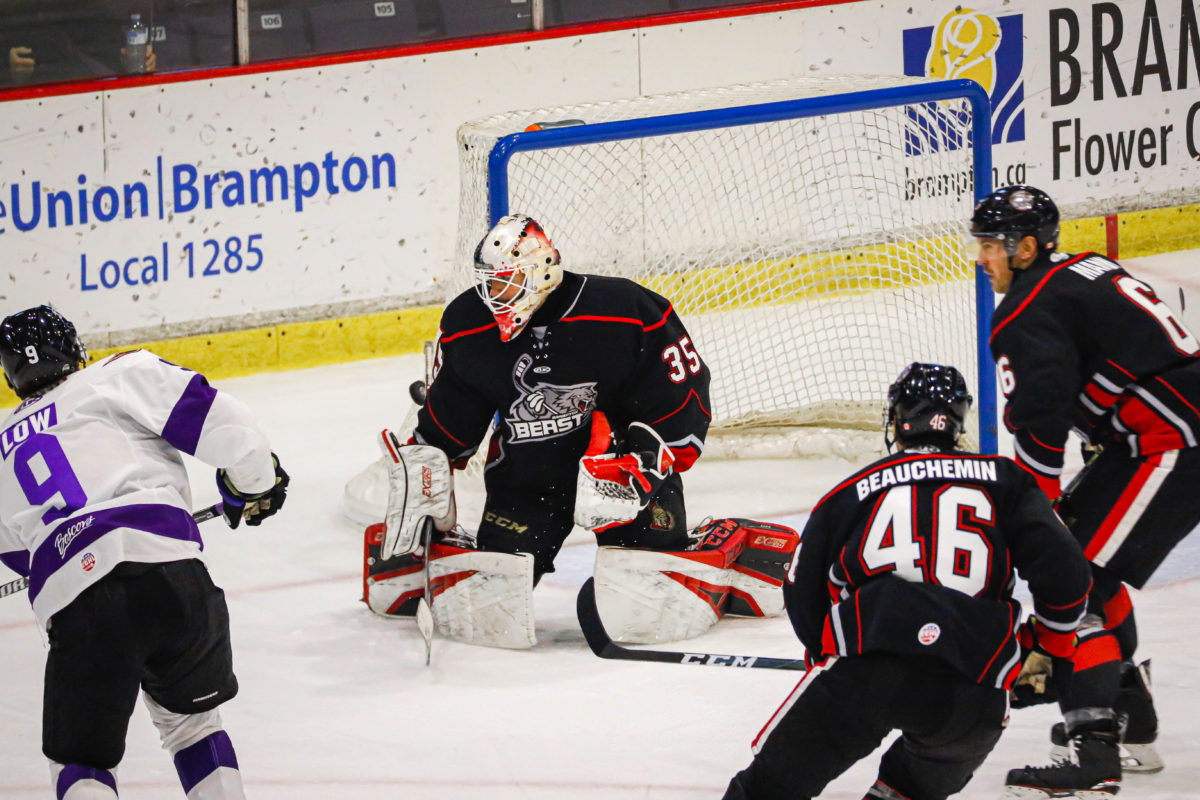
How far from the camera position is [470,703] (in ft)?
12.3

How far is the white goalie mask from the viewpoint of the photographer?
12.5ft

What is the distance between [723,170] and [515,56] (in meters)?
1.46

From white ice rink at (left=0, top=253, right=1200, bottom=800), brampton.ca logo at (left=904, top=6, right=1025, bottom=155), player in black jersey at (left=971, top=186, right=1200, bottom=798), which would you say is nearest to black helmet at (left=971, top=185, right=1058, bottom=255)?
player in black jersey at (left=971, top=186, right=1200, bottom=798)

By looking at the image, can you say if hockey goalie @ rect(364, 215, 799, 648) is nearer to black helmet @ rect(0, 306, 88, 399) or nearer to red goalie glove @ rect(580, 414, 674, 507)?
red goalie glove @ rect(580, 414, 674, 507)

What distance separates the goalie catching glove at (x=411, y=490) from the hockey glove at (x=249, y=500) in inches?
35.9

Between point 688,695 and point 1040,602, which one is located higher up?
point 1040,602

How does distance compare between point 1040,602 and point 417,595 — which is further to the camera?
point 417,595

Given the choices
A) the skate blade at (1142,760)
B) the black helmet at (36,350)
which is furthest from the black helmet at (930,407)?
the black helmet at (36,350)

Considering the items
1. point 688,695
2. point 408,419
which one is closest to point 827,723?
point 688,695

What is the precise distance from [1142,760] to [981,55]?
474cm

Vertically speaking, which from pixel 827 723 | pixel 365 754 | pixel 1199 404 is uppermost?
pixel 1199 404

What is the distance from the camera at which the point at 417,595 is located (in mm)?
4270

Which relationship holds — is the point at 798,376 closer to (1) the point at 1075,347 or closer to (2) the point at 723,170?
(2) the point at 723,170

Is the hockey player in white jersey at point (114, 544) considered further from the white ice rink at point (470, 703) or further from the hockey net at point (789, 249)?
the hockey net at point (789, 249)
